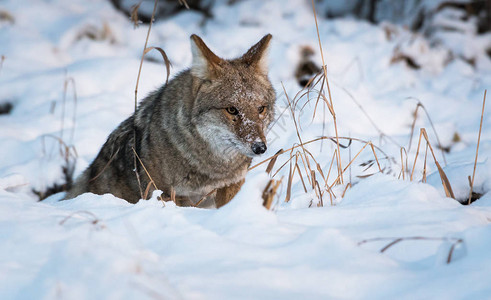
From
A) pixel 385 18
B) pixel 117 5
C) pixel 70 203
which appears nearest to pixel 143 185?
pixel 70 203

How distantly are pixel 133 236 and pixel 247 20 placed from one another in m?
8.48

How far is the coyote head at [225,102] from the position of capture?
3539mm

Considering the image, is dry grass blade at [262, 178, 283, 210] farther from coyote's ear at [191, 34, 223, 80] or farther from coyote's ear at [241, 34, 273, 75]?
coyote's ear at [241, 34, 273, 75]

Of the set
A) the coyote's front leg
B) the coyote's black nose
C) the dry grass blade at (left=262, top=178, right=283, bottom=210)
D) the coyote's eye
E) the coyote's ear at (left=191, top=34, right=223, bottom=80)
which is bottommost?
the coyote's front leg

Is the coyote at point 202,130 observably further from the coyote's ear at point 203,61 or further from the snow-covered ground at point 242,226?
the snow-covered ground at point 242,226

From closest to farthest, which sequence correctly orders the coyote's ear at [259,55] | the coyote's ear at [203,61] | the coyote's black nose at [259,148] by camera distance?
the coyote's black nose at [259,148] < the coyote's ear at [203,61] < the coyote's ear at [259,55]

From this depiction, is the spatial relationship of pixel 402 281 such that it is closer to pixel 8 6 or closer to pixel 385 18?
pixel 8 6

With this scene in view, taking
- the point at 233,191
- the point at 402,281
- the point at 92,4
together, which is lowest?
the point at 233,191

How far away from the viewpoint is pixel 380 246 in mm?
1867

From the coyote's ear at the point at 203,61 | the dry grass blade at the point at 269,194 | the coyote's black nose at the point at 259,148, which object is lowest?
the coyote's black nose at the point at 259,148

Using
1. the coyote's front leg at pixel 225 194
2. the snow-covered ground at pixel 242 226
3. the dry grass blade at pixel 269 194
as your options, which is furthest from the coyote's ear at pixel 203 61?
the dry grass blade at pixel 269 194

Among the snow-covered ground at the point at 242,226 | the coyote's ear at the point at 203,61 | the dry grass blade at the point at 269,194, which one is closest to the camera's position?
the snow-covered ground at the point at 242,226

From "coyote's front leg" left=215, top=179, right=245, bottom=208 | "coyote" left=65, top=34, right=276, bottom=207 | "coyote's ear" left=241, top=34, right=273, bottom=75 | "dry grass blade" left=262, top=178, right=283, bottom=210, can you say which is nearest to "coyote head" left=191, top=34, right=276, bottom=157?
"coyote" left=65, top=34, right=276, bottom=207

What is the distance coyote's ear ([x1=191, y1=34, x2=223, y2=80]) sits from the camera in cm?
353
